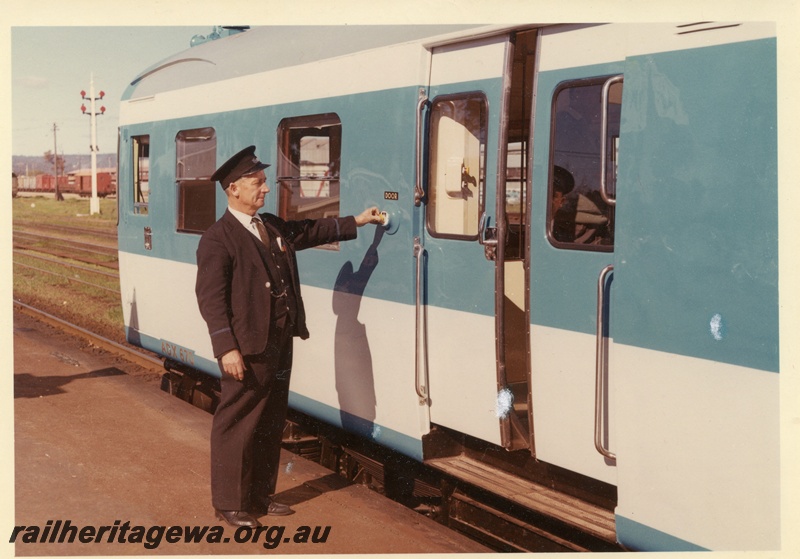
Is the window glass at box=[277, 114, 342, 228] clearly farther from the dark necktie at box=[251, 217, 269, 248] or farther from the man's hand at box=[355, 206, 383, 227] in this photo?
the dark necktie at box=[251, 217, 269, 248]

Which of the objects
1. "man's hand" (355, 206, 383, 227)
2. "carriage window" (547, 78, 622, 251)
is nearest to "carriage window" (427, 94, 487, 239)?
"man's hand" (355, 206, 383, 227)

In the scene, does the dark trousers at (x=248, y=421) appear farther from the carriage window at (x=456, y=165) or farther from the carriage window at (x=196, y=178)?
the carriage window at (x=196, y=178)

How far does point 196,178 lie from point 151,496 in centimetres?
324

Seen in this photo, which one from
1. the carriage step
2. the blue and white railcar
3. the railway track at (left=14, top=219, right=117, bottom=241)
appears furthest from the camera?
the railway track at (left=14, top=219, right=117, bottom=241)

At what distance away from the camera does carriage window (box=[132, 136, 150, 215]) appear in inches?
373

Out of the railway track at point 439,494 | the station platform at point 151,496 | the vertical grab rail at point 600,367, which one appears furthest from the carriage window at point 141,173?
the vertical grab rail at point 600,367

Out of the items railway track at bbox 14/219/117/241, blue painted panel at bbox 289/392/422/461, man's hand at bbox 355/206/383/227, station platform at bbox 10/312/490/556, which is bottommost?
station platform at bbox 10/312/490/556

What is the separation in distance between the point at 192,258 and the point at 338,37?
271 cm

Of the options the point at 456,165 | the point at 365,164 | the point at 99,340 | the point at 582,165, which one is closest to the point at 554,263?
the point at 582,165

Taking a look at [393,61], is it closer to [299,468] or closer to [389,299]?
[389,299]

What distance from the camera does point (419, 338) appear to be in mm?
5562

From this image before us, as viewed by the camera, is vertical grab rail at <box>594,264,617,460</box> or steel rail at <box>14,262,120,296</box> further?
steel rail at <box>14,262,120,296</box>

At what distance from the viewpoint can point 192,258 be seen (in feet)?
27.0

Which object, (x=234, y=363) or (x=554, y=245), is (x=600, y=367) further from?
(x=234, y=363)
